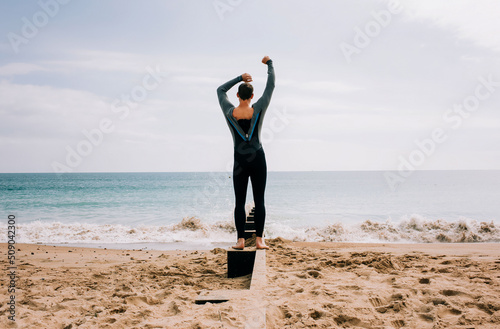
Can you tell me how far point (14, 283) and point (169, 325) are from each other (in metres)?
3.53

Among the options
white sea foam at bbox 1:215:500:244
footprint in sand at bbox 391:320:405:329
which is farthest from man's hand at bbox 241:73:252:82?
white sea foam at bbox 1:215:500:244

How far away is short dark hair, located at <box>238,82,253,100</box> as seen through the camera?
4160 millimetres

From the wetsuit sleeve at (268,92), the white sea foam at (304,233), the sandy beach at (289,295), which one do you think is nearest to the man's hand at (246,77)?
the wetsuit sleeve at (268,92)

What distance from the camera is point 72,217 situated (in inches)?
763

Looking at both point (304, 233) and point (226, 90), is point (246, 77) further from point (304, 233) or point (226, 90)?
point (304, 233)

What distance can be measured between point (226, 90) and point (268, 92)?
2.12 ft

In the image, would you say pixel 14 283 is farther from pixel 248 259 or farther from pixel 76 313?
pixel 248 259

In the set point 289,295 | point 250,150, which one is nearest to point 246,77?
point 250,150

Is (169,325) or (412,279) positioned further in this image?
(412,279)

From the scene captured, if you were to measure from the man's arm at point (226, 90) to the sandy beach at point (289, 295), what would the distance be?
2286 mm

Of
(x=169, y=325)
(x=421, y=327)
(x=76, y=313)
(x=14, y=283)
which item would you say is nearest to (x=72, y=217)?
(x=14, y=283)

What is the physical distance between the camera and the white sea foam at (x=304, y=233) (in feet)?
38.2

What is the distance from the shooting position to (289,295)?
3.26 meters

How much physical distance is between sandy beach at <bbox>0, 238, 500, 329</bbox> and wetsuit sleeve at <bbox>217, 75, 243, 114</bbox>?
2270 mm
